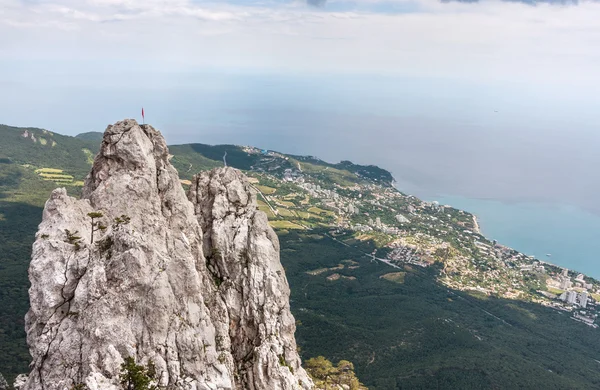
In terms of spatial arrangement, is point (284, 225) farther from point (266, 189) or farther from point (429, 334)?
point (429, 334)

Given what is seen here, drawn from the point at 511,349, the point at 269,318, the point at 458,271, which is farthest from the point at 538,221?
the point at 269,318

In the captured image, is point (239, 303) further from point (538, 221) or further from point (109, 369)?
point (538, 221)

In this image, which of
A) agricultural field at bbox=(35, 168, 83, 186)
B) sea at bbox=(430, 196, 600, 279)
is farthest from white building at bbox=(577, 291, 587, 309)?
agricultural field at bbox=(35, 168, 83, 186)

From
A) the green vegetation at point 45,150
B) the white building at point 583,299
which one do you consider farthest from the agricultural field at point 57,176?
the white building at point 583,299

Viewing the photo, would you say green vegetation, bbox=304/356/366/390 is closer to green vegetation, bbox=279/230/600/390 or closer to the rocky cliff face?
the rocky cliff face

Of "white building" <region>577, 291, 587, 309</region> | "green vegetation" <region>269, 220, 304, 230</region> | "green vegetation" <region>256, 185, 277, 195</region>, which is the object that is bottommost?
"white building" <region>577, 291, 587, 309</region>

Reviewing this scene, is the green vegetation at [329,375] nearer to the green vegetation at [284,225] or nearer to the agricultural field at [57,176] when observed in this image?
the green vegetation at [284,225]
